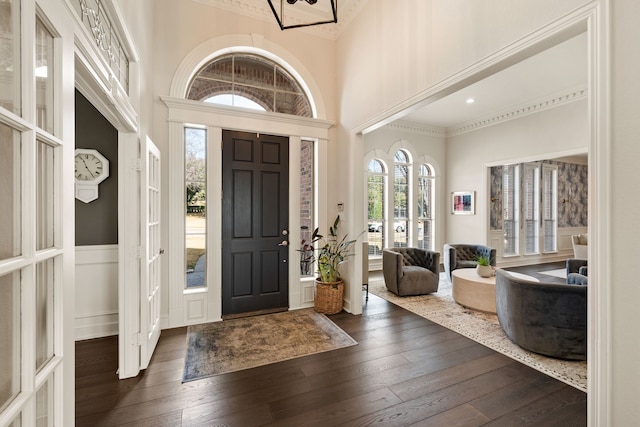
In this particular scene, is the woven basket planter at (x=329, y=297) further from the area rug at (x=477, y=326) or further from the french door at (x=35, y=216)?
the french door at (x=35, y=216)

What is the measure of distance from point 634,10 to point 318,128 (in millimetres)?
3159

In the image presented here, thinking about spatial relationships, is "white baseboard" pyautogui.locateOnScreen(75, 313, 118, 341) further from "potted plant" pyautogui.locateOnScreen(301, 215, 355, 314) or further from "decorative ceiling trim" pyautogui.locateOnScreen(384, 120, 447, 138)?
"decorative ceiling trim" pyautogui.locateOnScreen(384, 120, 447, 138)

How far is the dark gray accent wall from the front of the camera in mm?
3072

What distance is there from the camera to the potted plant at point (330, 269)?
3.79m

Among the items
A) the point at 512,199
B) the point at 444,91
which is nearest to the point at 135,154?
the point at 444,91

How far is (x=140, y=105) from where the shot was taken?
2486 mm

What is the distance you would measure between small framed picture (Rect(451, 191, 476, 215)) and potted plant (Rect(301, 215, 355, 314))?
4.19 m

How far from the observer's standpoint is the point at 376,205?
658 cm

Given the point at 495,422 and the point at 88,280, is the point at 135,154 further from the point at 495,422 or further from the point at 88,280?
the point at 495,422

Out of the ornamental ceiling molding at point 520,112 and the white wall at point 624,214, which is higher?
the ornamental ceiling molding at point 520,112

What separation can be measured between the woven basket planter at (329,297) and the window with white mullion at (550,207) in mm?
6897

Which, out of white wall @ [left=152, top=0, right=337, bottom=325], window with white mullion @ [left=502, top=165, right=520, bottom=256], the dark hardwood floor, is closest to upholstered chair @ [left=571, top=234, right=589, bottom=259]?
window with white mullion @ [left=502, top=165, right=520, bottom=256]

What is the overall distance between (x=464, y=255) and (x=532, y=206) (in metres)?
3.42

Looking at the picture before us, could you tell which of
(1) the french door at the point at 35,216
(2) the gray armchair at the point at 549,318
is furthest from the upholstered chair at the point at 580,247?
(1) the french door at the point at 35,216
